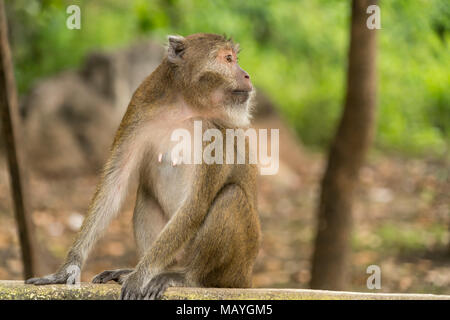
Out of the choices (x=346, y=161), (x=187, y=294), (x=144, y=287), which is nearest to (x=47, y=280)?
(x=144, y=287)

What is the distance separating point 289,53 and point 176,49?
12525mm

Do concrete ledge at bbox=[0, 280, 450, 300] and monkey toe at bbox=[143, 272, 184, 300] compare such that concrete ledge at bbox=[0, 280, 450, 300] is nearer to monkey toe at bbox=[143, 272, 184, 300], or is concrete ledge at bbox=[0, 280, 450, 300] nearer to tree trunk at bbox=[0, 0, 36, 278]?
monkey toe at bbox=[143, 272, 184, 300]

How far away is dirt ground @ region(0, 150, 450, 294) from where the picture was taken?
8312mm

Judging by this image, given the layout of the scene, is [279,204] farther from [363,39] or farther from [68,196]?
[363,39]

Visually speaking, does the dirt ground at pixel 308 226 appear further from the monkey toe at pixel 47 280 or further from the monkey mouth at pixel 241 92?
the monkey mouth at pixel 241 92

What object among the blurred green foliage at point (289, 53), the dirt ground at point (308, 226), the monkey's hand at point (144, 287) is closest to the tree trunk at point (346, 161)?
the dirt ground at point (308, 226)

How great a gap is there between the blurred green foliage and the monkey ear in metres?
6.95

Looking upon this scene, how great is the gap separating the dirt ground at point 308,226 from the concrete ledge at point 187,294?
3.24 metres

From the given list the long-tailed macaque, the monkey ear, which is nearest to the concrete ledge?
the long-tailed macaque

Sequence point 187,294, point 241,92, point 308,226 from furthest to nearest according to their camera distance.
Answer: point 308,226
point 241,92
point 187,294

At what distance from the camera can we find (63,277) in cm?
401

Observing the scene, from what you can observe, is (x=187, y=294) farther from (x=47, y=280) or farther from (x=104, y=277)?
(x=47, y=280)
